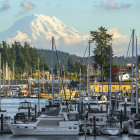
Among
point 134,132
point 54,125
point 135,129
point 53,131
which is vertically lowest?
point 134,132

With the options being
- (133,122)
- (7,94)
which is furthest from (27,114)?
(7,94)

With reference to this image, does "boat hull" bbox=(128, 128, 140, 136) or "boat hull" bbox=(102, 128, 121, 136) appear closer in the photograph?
"boat hull" bbox=(128, 128, 140, 136)

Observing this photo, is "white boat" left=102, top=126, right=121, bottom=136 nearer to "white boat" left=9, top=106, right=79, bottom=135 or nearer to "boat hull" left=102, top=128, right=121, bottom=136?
"boat hull" left=102, top=128, right=121, bottom=136

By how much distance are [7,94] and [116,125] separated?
383 ft

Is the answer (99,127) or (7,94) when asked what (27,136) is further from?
(7,94)

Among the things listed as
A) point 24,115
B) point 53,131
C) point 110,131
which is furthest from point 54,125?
point 24,115

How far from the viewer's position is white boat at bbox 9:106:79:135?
2739 inches

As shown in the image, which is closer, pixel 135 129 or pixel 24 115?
pixel 135 129

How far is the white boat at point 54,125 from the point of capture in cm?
6956

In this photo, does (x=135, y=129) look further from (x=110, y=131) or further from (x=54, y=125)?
(x=54, y=125)

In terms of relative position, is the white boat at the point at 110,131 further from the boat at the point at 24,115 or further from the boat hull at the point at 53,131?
the boat at the point at 24,115

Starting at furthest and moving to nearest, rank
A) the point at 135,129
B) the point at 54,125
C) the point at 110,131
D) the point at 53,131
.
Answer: the point at 110,131 < the point at 54,125 < the point at 135,129 < the point at 53,131

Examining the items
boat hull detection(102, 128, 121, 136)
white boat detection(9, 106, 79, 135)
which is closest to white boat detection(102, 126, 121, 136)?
boat hull detection(102, 128, 121, 136)

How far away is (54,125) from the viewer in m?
70.2
